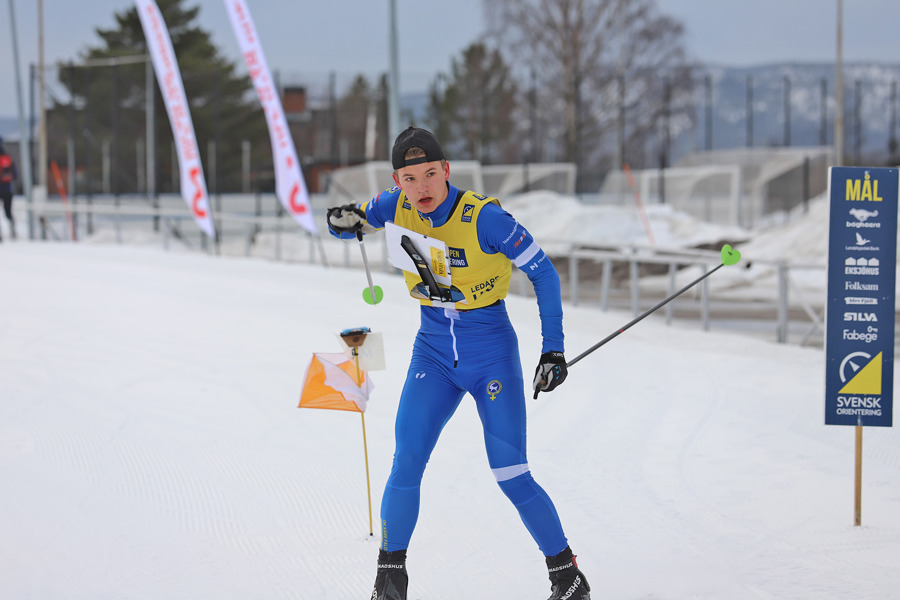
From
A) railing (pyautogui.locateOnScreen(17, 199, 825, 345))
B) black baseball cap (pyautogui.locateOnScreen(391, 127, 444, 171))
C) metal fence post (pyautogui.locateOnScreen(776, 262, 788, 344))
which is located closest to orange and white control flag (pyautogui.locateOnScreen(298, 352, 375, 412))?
black baseball cap (pyautogui.locateOnScreen(391, 127, 444, 171))

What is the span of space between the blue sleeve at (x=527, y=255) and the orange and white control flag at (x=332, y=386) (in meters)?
1.18

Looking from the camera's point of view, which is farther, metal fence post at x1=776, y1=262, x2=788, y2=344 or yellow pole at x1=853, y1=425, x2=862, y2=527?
metal fence post at x1=776, y1=262, x2=788, y2=344

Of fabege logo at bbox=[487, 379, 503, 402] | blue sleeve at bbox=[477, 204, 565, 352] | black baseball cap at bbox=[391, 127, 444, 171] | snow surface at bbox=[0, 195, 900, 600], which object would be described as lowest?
snow surface at bbox=[0, 195, 900, 600]

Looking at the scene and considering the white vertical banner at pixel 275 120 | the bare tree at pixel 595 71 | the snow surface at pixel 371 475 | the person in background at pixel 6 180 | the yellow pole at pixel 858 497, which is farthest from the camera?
the bare tree at pixel 595 71

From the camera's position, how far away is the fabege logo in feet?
12.4

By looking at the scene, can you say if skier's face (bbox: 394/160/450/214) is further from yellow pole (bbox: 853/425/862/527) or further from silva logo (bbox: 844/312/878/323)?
yellow pole (bbox: 853/425/862/527)

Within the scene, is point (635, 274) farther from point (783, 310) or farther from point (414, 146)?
point (414, 146)

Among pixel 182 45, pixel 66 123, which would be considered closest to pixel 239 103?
pixel 182 45

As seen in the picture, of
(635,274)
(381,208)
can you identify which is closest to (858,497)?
(381,208)

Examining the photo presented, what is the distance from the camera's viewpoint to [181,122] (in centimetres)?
1716

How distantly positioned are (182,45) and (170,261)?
128 ft

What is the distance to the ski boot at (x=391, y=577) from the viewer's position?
3.60 metres

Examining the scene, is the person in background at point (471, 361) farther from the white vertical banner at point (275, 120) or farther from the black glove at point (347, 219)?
the white vertical banner at point (275, 120)

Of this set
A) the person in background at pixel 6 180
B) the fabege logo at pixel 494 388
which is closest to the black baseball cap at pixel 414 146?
the fabege logo at pixel 494 388
